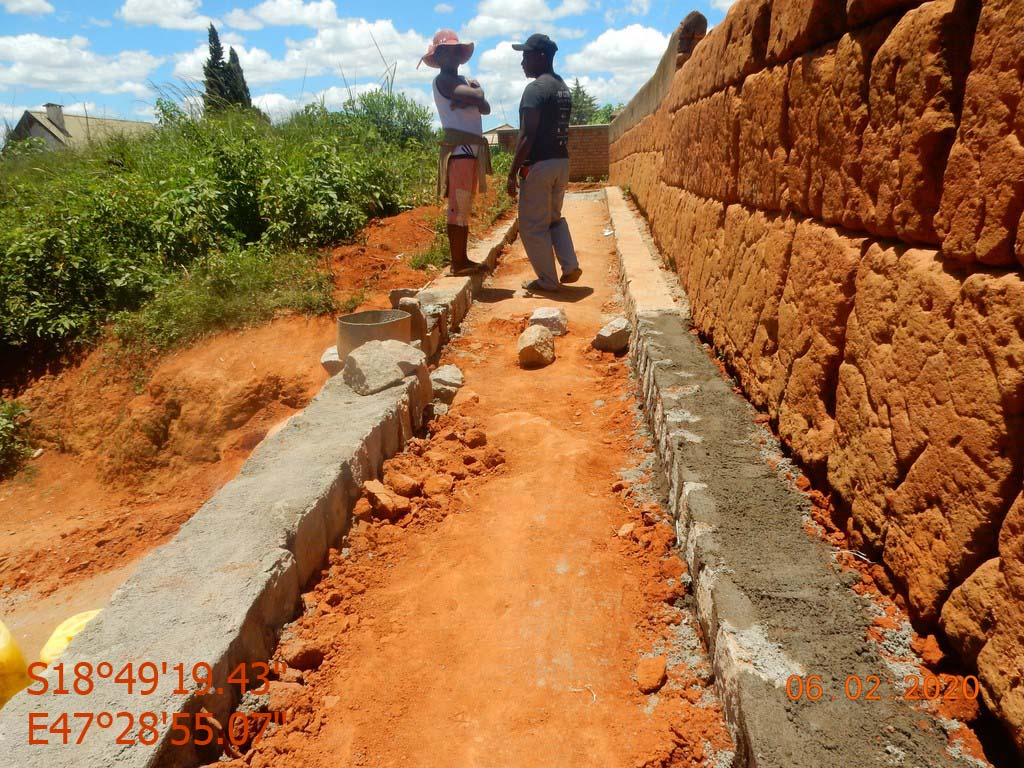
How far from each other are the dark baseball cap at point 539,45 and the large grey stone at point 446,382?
2976 millimetres

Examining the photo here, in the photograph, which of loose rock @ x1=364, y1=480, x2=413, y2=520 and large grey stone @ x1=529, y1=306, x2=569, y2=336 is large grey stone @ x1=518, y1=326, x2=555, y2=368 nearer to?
large grey stone @ x1=529, y1=306, x2=569, y2=336

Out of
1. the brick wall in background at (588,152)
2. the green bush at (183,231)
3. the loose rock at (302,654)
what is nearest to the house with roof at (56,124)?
the green bush at (183,231)

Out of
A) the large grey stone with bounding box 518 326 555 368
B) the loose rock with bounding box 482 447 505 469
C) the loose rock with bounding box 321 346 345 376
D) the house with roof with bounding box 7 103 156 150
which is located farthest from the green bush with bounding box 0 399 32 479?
the house with roof with bounding box 7 103 156 150

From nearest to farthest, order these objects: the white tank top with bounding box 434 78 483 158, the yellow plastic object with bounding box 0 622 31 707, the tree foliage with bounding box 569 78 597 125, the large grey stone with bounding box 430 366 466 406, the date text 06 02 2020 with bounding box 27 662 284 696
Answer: the date text 06 02 2020 with bounding box 27 662 284 696
the yellow plastic object with bounding box 0 622 31 707
the large grey stone with bounding box 430 366 466 406
the white tank top with bounding box 434 78 483 158
the tree foliage with bounding box 569 78 597 125

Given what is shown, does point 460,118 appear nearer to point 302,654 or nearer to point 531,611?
point 531,611

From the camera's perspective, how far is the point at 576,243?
848 cm

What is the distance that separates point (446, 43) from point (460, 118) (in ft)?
1.94

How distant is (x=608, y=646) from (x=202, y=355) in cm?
490

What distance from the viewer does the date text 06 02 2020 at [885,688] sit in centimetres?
138

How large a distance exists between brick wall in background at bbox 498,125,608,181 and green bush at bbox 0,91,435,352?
39.6ft

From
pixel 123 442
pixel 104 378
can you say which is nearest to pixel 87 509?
pixel 123 442

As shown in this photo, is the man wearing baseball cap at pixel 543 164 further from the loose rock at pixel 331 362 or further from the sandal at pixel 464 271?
the loose rock at pixel 331 362

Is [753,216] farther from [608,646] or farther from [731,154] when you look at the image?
[608,646]

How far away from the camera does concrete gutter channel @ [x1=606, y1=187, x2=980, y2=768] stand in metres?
1.30
